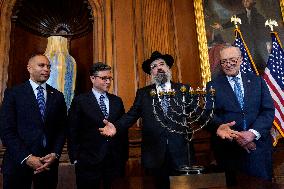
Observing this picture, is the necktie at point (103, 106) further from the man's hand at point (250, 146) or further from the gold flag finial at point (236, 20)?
the gold flag finial at point (236, 20)

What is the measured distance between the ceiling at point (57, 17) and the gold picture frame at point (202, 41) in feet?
5.59

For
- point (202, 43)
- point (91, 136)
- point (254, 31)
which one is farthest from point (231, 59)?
point (254, 31)

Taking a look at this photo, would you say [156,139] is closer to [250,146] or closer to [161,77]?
[161,77]

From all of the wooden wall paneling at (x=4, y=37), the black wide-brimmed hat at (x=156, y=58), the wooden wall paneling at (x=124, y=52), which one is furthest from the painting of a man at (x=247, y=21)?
the wooden wall paneling at (x=4, y=37)

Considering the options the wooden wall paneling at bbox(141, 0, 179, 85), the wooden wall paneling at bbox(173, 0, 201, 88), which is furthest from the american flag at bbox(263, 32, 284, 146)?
the wooden wall paneling at bbox(141, 0, 179, 85)

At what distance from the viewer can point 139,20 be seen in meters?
4.48

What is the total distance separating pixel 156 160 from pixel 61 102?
3.22 ft

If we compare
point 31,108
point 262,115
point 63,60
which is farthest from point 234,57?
point 63,60

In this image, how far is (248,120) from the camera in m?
2.39

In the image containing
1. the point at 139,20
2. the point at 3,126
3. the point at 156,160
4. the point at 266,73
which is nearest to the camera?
the point at 3,126

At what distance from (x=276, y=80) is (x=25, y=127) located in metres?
3.33

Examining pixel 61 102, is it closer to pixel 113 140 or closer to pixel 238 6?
pixel 113 140

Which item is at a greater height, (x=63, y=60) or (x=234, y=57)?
(x=63, y=60)

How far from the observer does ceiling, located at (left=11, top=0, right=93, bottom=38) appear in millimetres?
4680
